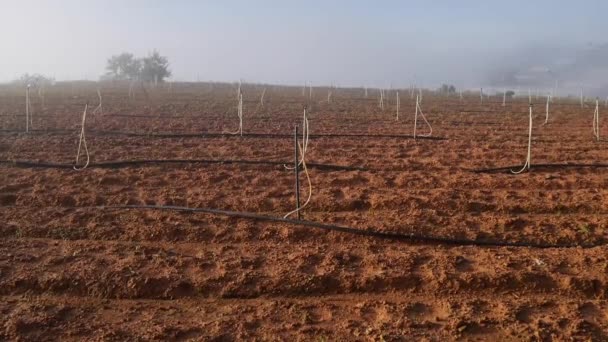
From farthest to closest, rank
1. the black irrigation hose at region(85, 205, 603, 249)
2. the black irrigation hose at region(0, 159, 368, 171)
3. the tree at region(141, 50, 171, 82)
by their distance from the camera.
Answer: the tree at region(141, 50, 171, 82) → the black irrigation hose at region(0, 159, 368, 171) → the black irrigation hose at region(85, 205, 603, 249)

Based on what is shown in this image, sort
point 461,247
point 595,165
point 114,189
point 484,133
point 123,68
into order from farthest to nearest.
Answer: point 123,68
point 484,133
point 595,165
point 114,189
point 461,247

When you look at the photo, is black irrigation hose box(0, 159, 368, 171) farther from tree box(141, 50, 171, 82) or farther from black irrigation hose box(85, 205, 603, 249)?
tree box(141, 50, 171, 82)

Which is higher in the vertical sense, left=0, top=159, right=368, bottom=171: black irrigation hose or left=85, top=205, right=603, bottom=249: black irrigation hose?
left=0, top=159, right=368, bottom=171: black irrigation hose

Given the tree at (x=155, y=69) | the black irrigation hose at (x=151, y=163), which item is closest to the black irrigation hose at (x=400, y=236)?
the black irrigation hose at (x=151, y=163)

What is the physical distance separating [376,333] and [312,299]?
58cm

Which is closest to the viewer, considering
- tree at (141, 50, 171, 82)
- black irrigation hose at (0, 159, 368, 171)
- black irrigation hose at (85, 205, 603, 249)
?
black irrigation hose at (85, 205, 603, 249)

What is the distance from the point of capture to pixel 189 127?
11203mm

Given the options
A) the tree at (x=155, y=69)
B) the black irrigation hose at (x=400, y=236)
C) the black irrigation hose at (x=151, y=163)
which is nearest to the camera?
the black irrigation hose at (x=400, y=236)

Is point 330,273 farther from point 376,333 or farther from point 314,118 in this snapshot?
point 314,118

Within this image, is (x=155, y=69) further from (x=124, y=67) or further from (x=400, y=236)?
(x=400, y=236)

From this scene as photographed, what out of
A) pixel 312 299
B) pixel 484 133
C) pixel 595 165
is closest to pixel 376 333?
pixel 312 299

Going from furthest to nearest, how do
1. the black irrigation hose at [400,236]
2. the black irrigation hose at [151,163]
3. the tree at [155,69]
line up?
the tree at [155,69] < the black irrigation hose at [151,163] < the black irrigation hose at [400,236]

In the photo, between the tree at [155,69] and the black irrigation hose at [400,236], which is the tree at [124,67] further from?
the black irrigation hose at [400,236]

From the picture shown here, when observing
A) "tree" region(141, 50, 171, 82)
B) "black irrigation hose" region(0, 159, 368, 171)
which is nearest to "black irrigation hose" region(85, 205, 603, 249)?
"black irrigation hose" region(0, 159, 368, 171)
